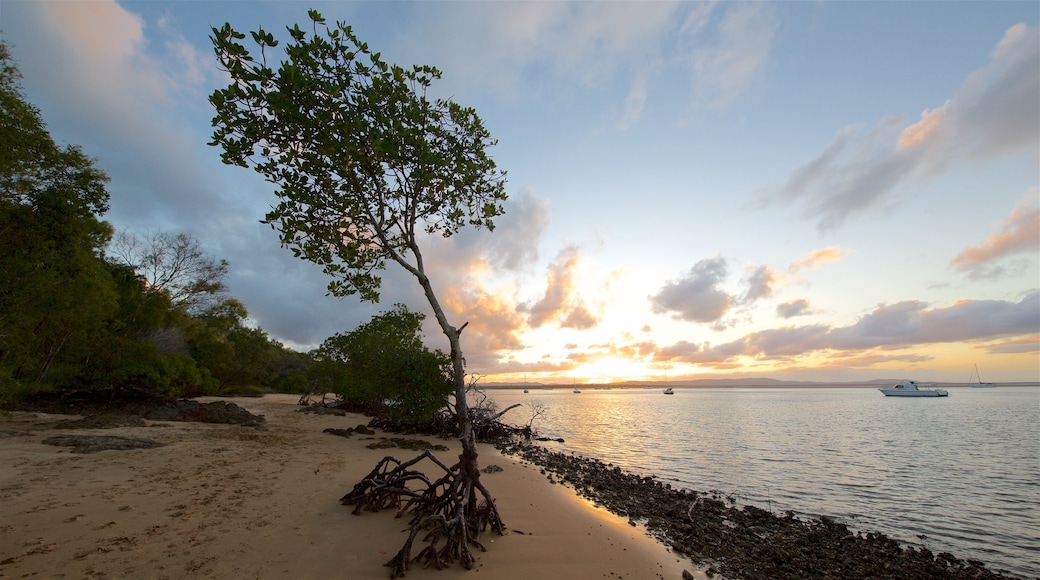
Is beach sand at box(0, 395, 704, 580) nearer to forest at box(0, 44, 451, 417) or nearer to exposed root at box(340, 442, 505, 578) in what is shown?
exposed root at box(340, 442, 505, 578)

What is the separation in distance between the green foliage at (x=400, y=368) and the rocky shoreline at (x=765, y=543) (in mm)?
8880

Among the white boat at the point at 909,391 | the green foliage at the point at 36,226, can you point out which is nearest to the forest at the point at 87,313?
the green foliage at the point at 36,226

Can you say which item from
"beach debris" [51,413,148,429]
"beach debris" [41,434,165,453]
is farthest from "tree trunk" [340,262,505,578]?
"beach debris" [51,413,148,429]

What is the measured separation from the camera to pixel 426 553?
21.7 ft

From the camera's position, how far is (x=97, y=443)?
519 inches

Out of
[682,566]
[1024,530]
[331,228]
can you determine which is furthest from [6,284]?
[1024,530]

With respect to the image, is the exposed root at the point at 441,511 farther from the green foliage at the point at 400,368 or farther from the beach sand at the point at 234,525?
the green foliage at the point at 400,368

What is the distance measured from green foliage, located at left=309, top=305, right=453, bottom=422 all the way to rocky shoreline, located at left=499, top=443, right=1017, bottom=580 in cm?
888

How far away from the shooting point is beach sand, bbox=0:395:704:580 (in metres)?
6.18

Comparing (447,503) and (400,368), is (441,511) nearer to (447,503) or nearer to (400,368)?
(447,503)

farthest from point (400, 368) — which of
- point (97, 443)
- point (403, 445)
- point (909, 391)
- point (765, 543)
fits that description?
point (909, 391)

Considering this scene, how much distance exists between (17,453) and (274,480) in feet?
25.4

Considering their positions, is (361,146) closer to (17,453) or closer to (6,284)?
(17,453)

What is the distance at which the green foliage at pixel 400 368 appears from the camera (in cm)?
2092
